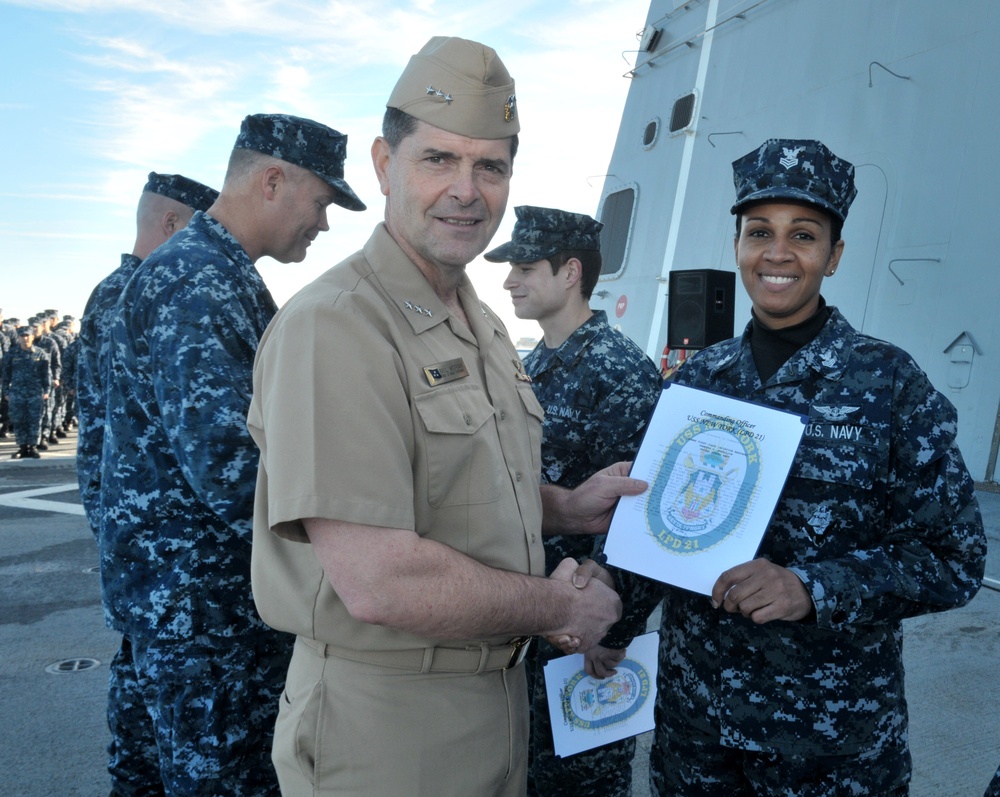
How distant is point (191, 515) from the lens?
1978 millimetres

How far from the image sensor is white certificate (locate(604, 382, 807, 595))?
1588 millimetres

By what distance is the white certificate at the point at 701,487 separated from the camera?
62.5 inches

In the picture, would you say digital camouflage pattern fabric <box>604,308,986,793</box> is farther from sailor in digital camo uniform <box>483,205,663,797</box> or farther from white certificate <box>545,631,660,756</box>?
sailor in digital camo uniform <box>483,205,663,797</box>

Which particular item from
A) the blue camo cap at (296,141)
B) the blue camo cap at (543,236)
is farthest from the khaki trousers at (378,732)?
the blue camo cap at (543,236)

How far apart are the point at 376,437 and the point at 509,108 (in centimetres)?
74

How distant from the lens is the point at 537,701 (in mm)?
2625

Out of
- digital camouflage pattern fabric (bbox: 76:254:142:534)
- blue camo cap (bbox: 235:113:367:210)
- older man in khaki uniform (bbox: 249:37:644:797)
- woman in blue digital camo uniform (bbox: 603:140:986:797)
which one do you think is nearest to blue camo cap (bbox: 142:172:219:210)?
digital camouflage pattern fabric (bbox: 76:254:142:534)

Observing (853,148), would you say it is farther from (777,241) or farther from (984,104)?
(777,241)

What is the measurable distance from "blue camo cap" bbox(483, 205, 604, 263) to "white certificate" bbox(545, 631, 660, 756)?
4.90 ft

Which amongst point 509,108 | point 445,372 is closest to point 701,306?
point 509,108

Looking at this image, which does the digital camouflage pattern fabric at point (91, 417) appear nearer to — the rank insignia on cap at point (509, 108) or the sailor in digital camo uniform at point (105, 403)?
the sailor in digital camo uniform at point (105, 403)

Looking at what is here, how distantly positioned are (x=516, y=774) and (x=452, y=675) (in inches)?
11.5

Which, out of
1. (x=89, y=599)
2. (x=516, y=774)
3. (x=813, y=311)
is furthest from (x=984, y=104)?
(x=89, y=599)

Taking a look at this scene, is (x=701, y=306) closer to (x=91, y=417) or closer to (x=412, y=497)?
(x=91, y=417)
